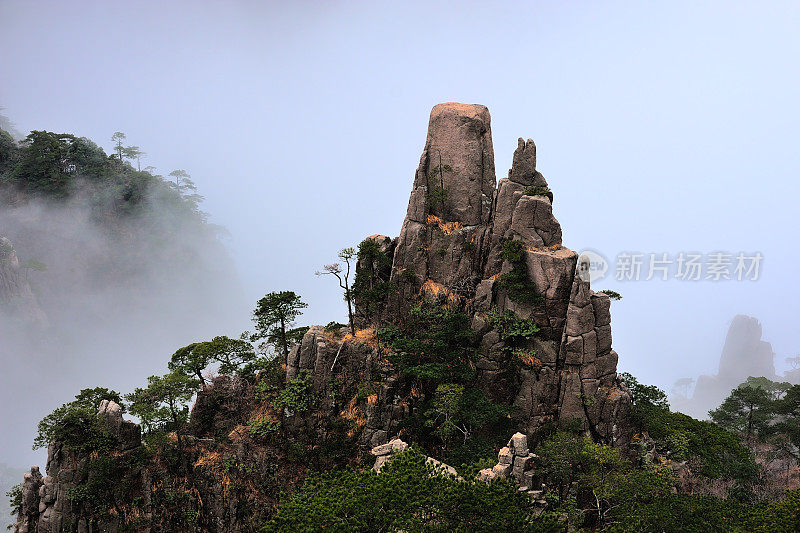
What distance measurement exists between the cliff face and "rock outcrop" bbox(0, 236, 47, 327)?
167 feet

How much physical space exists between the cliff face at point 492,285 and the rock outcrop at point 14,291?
167ft

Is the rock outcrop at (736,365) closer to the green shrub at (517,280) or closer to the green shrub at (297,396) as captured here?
the green shrub at (517,280)

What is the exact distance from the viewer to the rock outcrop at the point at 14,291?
58106 mm

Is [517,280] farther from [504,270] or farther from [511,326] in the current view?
[511,326]

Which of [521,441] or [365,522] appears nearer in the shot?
[365,522]

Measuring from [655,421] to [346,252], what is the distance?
2189cm

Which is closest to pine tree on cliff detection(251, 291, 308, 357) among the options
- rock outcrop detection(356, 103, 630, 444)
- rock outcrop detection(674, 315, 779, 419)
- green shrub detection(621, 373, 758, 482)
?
rock outcrop detection(356, 103, 630, 444)

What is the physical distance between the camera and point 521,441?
21.5m

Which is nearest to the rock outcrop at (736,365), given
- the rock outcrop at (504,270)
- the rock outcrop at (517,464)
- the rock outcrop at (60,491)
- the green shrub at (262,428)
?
the rock outcrop at (504,270)

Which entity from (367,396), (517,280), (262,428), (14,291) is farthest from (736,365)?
(14,291)

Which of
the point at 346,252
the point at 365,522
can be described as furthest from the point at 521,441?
the point at 346,252

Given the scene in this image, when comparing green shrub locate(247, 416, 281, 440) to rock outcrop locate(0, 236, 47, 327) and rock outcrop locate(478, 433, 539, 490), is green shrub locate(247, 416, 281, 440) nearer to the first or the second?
rock outcrop locate(478, 433, 539, 490)

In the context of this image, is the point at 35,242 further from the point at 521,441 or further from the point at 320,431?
the point at 521,441

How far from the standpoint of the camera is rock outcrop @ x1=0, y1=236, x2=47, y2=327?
58.1 m
